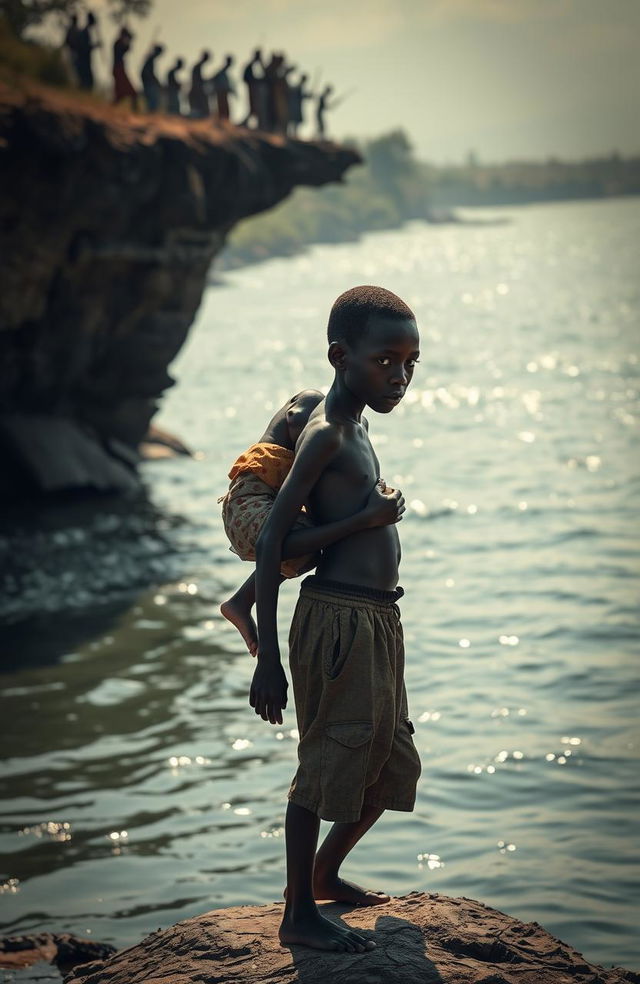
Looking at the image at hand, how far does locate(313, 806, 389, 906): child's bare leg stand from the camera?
4219 millimetres

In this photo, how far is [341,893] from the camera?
14.5 ft

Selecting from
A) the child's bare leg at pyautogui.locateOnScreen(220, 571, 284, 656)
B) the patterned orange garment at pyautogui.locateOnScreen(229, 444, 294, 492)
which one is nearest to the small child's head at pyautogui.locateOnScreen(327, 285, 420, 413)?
the patterned orange garment at pyautogui.locateOnScreen(229, 444, 294, 492)

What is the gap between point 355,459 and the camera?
4.03m

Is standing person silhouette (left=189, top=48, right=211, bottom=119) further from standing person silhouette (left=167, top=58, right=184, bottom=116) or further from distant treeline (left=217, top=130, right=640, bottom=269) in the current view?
distant treeline (left=217, top=130, right=640, bottom=269)

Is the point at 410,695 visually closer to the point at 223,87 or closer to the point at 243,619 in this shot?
the point at 243,619

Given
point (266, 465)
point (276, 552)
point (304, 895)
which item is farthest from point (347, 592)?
point (304, 895)

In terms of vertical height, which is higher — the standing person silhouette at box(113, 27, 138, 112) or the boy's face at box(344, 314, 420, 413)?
the standing person silhouette at box(113, 27, 138, 112)

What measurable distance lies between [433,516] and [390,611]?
15667 millimetres

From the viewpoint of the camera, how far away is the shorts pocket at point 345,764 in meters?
3.93

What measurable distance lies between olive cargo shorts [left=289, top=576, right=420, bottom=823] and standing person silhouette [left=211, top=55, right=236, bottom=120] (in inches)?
801

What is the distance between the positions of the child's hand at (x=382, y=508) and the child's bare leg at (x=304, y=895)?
3.04ft

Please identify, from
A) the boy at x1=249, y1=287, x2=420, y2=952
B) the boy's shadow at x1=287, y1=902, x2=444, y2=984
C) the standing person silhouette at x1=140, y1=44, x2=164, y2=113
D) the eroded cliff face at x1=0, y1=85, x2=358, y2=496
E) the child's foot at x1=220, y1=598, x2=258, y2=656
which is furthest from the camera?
the standing person silhouette at x1=140, y1=44, x2=164, y2=113

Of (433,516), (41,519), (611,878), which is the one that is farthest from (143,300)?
(611,878)

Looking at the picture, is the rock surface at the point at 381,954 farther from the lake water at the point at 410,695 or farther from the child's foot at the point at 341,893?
the lake water at the point at 410,695
